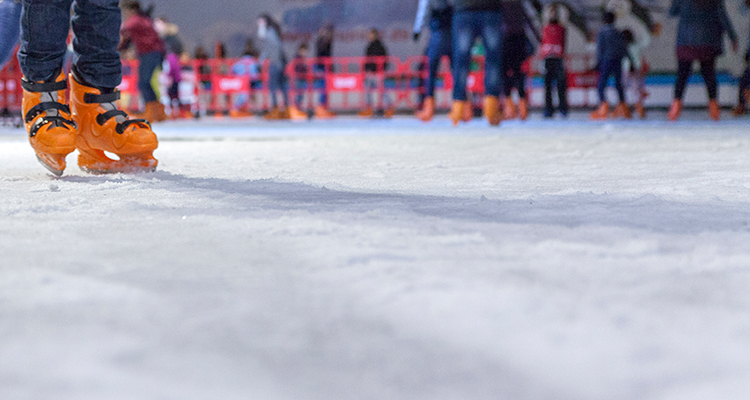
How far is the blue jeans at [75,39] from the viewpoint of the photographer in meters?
1.86

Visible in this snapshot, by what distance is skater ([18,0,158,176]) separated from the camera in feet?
6.03

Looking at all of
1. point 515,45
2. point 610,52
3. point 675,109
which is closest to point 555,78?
point 610,52

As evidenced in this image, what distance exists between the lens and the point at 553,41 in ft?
21.5

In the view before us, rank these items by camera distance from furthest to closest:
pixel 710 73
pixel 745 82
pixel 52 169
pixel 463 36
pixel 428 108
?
1. pixel 745 82
2. pixel 428 108
3. pixel 710 73
4. pixel 463 36
5. pixel 52 169

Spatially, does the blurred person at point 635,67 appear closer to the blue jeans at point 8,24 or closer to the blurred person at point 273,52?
the blurred person at point 273,52

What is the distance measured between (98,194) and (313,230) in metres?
0.62

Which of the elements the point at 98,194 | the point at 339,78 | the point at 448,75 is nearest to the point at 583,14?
the point at 448,75

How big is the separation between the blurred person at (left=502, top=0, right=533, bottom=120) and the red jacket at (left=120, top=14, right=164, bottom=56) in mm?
3069

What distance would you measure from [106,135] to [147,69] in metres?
4.40

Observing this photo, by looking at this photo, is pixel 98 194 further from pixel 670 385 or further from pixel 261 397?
pixel 670 385

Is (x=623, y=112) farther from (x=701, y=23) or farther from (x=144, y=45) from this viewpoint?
(x=144, y=45)

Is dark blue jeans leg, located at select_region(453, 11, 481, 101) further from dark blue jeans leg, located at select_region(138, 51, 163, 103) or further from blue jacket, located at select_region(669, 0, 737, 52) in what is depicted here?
dark blue jeans leg, located at select_region(138, 51, 163, 103)

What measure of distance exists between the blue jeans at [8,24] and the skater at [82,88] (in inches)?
25.3

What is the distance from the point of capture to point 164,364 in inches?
19.6
